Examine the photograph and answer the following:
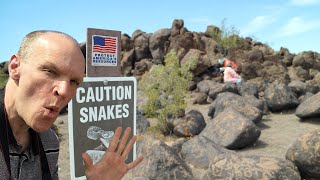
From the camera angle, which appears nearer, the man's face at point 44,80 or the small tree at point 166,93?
the man's face at point 44,80

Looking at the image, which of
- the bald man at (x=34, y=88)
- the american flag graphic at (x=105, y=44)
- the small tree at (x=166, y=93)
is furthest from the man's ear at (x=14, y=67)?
the small tree at (x=166, y=93)

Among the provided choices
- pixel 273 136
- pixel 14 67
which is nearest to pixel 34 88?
pixel 14 67

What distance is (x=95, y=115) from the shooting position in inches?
129

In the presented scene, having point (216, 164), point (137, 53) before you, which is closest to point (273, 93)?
point (216, 164)

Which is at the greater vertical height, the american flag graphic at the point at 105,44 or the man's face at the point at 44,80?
the american flag graphic at the point at 105,44

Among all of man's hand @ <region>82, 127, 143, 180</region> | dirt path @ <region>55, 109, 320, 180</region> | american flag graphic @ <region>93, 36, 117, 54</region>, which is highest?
american flag graphic @ <region>93, 36, 117, 54</region>

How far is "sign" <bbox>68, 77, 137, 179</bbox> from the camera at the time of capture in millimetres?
3195

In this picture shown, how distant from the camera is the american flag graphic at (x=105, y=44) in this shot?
3.38 m

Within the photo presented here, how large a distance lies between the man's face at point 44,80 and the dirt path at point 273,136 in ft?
22.9

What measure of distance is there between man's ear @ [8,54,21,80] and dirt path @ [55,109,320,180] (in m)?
7.00

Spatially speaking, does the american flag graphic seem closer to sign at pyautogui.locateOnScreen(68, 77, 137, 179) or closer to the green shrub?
sign at pyautogui.locateOnScreen(68, 77, 137, 179)

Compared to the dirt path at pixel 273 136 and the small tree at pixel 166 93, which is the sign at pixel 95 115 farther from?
the small tree at pixel 166 93

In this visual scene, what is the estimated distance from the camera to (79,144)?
10.7 feet

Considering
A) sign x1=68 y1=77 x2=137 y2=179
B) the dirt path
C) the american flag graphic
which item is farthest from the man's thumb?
the dirt path
